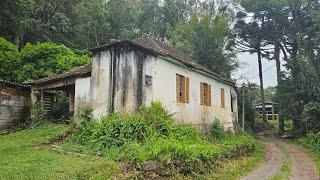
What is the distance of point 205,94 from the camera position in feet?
73.6

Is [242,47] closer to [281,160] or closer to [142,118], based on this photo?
[281,160]

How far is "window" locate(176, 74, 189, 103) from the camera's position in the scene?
750 inches

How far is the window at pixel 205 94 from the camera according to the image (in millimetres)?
21672

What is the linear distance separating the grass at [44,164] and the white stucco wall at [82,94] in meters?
3.25

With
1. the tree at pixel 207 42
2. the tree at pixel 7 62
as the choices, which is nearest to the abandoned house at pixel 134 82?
the tree at pixel 7 62

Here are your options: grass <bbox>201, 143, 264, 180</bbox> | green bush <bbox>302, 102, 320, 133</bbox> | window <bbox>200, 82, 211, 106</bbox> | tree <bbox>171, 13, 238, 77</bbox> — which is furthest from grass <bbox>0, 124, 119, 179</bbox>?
tree <bbox>171, 13, 238, 77</bbox>

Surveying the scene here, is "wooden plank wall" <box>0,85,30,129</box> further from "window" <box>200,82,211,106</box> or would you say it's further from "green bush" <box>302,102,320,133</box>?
"green bush" <box>302,102,320,133</box>

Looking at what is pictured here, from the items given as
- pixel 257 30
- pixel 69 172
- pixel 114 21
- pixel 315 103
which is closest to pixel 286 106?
pixel 315 103

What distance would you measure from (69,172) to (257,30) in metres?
31.6

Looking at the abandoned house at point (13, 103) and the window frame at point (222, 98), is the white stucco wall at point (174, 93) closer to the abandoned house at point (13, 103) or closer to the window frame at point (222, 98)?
the window frame at point (222, 98)

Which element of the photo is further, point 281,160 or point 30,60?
point 30,60

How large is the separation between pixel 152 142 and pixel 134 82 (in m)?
3.65

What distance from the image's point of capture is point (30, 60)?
26562 millimetres

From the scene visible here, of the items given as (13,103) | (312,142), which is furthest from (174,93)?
(312,142)
